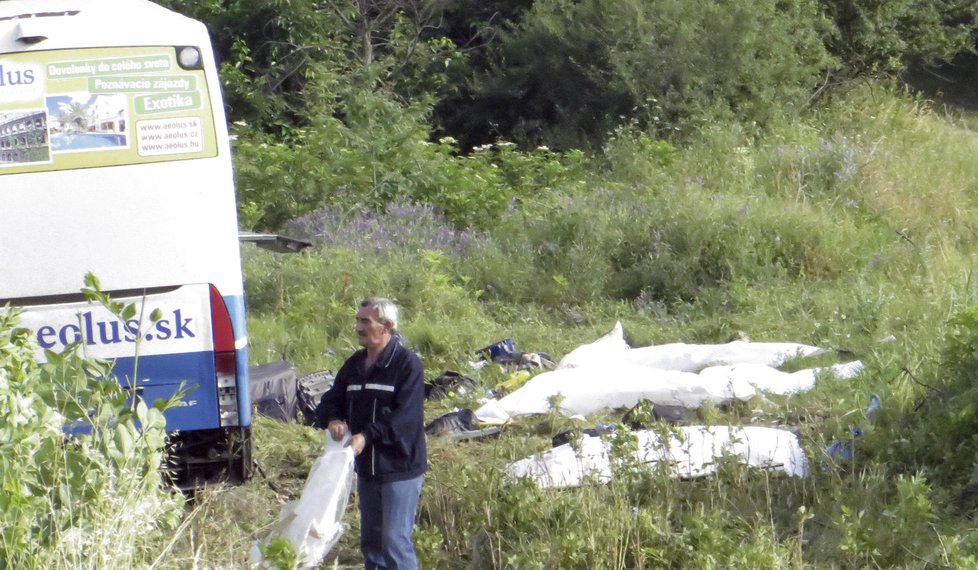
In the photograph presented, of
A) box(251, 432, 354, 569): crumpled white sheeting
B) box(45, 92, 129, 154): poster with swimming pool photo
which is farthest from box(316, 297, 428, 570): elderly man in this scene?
box(45, 92, 129, 154): poster with swimming pool photo

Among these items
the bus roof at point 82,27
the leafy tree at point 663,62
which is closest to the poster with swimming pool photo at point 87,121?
the bus roof at point 82,27

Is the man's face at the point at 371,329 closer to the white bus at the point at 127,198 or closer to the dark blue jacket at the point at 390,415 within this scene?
the dark blue jacket at the point at 390,415

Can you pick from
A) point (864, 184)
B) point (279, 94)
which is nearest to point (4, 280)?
point (864, 184)

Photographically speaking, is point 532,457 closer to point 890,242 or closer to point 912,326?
point 912,326

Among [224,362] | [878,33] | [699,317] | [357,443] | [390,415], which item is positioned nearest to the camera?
[357,443]

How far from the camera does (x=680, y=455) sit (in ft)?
20.5

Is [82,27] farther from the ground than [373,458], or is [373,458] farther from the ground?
[82,27]

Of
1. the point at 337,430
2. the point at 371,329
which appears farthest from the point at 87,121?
the point at 337,430

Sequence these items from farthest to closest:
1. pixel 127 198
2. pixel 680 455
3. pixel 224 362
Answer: pixel 224 362, pixel 127 198, pixel 680 455

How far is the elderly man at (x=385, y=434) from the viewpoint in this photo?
5.34 meters

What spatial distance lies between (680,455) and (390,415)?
5.80 feet

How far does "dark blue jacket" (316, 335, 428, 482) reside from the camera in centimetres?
532

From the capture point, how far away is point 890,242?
1184 centimetres

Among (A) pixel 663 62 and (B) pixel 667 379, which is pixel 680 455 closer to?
(B) pixel 667 379
